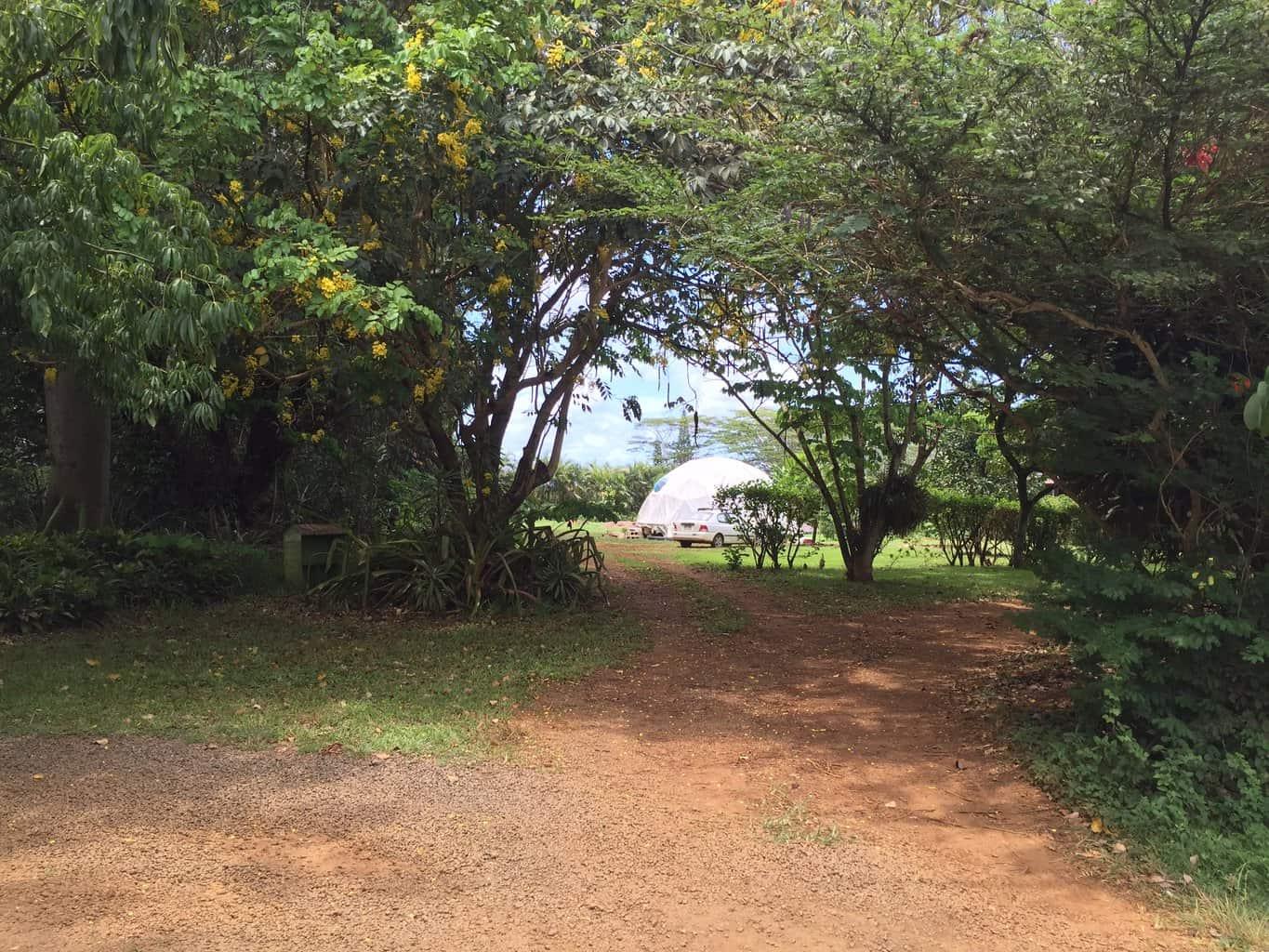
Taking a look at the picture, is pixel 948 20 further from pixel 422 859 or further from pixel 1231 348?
pixel 422 859

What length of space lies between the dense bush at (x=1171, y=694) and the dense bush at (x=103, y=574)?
27.6 feet

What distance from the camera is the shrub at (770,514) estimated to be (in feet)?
52.3

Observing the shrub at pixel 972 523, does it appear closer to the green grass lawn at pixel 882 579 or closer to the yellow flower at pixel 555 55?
the green grass lawn at pixel 882 579

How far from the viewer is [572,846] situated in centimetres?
401

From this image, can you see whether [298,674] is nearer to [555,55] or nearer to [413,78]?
[413,78]

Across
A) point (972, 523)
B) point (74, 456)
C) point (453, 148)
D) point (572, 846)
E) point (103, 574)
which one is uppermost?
point (453, 148)

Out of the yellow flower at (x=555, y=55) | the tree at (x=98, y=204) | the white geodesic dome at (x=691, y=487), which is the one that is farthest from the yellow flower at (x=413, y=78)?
the white geodesic dome at (x=691, y=487)

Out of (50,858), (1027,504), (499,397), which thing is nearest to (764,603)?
(499,397)

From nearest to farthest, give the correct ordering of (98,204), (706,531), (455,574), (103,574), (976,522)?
(98,204), (103,574), (455,574), (976,522), (706,531)

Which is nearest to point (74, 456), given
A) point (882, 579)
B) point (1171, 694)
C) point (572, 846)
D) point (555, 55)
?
point (555, 55)

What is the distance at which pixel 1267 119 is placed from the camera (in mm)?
4645

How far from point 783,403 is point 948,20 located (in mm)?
5490

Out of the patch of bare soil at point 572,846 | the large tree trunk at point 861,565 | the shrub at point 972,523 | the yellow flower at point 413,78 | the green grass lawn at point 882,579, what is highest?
the yellow flower at point 413,78

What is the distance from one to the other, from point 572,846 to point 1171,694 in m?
3.11
